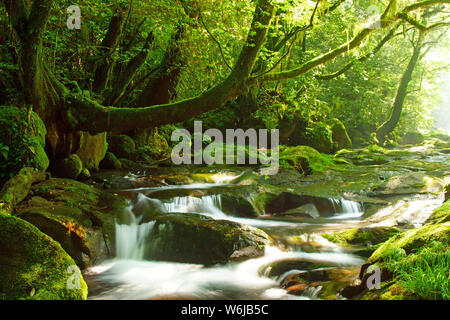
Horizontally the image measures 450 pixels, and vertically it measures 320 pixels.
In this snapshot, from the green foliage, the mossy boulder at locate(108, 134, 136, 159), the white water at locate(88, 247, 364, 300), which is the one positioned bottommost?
the white water at locate(88, 247, 364, 300)

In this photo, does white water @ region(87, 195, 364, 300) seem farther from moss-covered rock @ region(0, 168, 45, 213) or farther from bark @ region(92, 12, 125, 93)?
bark @ region(92, 12, 125, 93)

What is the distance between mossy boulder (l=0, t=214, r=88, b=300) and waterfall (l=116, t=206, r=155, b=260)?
2620 mm

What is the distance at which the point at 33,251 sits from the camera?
3234 mm

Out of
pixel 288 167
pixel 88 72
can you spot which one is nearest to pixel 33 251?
pixel 88 72

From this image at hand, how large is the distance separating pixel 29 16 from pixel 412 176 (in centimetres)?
1051

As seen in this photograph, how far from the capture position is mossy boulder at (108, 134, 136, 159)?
1223 centimetres

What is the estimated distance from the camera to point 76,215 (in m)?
5.57

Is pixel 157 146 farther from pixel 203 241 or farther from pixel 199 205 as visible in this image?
pixel 203 241

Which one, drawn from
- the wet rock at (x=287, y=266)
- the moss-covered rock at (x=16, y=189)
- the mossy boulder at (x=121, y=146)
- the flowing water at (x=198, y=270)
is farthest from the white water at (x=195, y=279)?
the mossy boulder at (x=121, y=146)

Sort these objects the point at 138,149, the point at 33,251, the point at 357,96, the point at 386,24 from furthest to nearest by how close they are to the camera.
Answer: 1. the point at 357,96
2. the point at 138,149
3. the point at 386,24
4. the point at 33,251

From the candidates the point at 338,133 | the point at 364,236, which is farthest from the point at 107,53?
the point at 338,133

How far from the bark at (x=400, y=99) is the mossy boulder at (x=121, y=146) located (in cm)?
1732

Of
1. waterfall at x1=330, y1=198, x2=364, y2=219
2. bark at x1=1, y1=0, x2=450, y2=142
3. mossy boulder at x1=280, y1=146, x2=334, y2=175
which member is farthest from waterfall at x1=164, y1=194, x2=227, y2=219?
mossy boulder at x1=280, y1=146, x2=334, y2=175

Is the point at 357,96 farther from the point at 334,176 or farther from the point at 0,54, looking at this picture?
the point at 0,54
